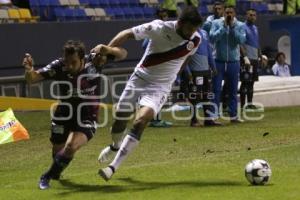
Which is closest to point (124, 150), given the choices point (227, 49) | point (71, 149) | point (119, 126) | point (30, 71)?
point (71, 149)

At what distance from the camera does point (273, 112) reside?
17594 millimetres

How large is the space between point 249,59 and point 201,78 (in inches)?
97.4

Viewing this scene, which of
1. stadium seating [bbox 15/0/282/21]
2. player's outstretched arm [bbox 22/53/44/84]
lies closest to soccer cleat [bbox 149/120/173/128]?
player's outstretched arm [bbox 22/53/44/84]

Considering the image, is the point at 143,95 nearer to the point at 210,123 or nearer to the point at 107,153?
the point at 107,153

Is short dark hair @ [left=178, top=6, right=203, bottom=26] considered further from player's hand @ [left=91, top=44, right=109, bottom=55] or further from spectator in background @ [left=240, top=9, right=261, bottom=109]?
spectator in background @ [left=240, top=9, right=261, bottom=109]

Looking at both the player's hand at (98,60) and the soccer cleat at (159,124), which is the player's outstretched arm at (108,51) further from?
the soccer cleat at (159,124)

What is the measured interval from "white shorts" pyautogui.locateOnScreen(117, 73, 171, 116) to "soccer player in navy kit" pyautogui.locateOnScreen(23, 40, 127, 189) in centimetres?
44

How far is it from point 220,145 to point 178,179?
3101 millimetres

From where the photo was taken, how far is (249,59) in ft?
56.0

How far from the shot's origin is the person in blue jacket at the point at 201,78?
1472cm

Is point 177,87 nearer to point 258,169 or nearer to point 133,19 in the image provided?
point 133,19

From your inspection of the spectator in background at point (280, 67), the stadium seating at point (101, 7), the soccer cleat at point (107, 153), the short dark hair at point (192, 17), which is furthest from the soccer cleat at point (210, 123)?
the stadium seating at point (101, 7)

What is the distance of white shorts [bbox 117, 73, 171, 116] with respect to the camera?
29.2 ft

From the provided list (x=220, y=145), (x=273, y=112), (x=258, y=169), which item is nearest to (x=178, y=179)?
(x=258, y=169)
